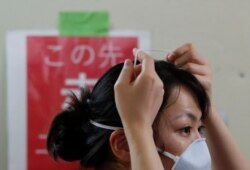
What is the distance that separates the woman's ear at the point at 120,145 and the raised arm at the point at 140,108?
0.37 feet

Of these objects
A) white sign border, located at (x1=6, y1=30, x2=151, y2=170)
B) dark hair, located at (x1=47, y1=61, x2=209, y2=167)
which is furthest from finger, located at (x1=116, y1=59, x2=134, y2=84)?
white sign border, located at (x1=6, y1=30, x2=151, y2=170)

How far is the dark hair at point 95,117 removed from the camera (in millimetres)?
995

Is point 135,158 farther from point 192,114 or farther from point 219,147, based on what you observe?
point 219,147

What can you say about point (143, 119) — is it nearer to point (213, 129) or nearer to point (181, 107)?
point (181, 107)

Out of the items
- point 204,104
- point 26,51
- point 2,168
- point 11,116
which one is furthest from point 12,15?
point 204,104

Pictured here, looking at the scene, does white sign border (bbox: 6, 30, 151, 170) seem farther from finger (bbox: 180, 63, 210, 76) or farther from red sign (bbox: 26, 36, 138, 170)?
finger (bbox: 180, 63, 210, 76)

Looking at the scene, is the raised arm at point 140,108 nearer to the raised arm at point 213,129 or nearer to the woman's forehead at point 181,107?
the woman's forehead at point 181,107

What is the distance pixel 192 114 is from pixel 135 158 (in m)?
0.20

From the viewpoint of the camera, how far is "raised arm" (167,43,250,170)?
1084 millimetres

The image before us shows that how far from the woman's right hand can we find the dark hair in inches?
5.0

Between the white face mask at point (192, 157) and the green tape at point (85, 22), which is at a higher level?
the green tape at point (85, 22)

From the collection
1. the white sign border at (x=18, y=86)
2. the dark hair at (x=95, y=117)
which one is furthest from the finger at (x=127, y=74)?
the white sign border at (x=18, y=86)

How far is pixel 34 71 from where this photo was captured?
1322 millimetres

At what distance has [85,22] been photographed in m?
1.31
